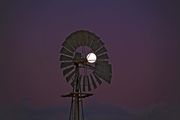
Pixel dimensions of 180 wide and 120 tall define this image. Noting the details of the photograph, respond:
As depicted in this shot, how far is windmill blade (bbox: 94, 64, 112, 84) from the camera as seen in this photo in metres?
3.34

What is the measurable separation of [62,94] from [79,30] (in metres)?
0.65

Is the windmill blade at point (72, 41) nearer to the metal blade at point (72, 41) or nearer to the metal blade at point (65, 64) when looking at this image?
the metal blade at point (72, 41)

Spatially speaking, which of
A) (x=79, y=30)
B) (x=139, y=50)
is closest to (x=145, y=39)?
(x=139, y=50)

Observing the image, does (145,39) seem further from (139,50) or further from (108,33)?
(108,33)

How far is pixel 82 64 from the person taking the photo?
3.27 meters

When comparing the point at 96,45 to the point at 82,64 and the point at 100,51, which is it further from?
the point at 82,64

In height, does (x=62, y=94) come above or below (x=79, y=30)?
below

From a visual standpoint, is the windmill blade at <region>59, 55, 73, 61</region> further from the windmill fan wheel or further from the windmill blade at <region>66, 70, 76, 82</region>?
the windmill blade at <region>66, 70, 76, 82</region>

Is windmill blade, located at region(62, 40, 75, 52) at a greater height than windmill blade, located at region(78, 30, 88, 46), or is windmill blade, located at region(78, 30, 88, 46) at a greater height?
windmill blade, located at region(78, 30, 88, 46)

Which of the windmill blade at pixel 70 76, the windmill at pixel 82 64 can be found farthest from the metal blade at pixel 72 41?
the windmill blade at pixel 70 76

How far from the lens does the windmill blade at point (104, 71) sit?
334 cm

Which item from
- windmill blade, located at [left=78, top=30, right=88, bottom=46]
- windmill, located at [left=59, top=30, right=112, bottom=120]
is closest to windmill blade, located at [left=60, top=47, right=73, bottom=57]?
windmill, located at [left=59, top=30, right=112, bottom=120]

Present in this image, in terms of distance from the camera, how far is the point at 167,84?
373 cm

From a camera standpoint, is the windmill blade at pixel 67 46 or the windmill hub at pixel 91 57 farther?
the windmill blade at pixel 67 46
